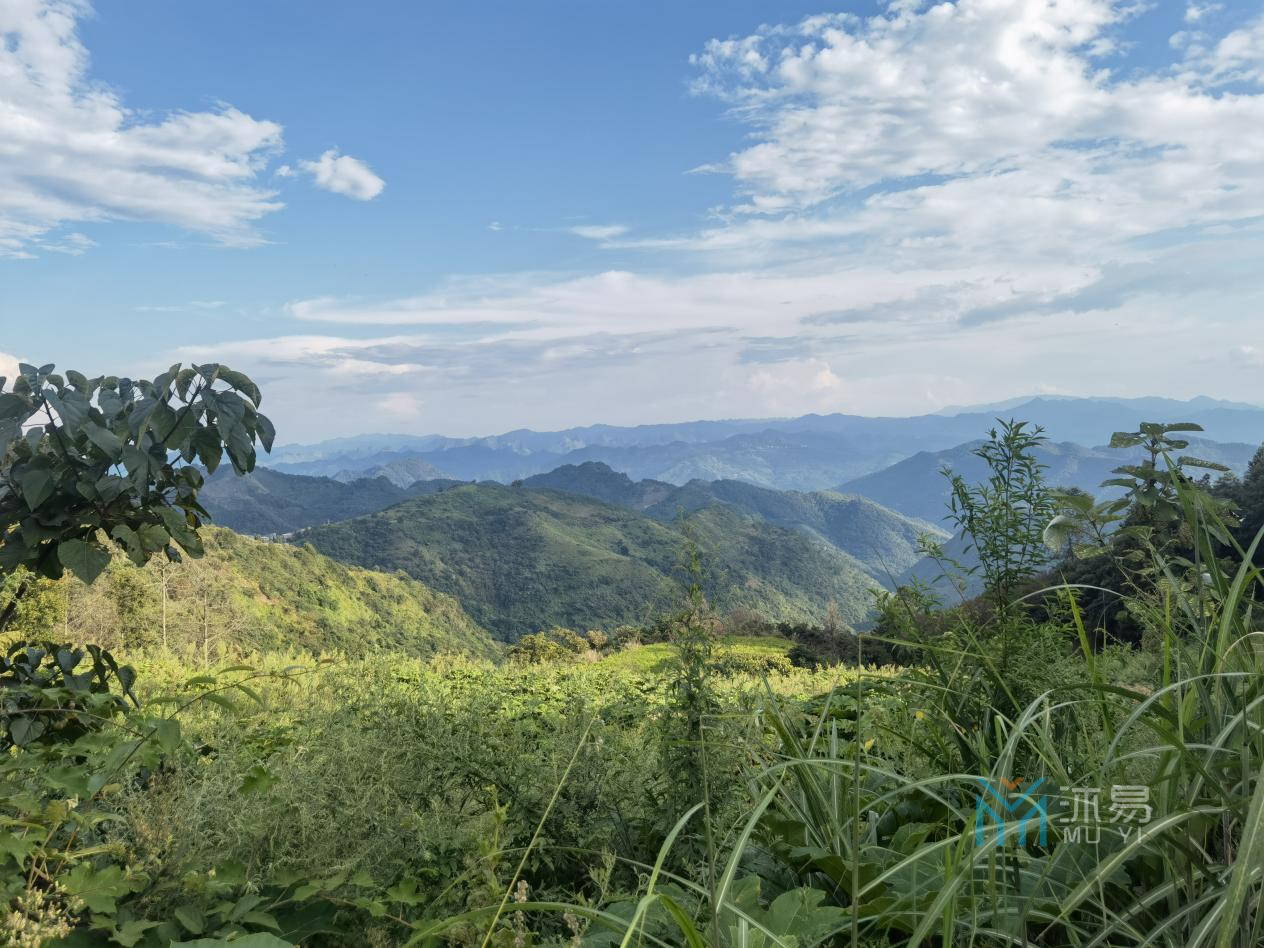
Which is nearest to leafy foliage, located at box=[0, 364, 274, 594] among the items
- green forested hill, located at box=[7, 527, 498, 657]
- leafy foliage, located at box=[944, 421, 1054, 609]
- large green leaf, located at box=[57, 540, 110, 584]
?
large green leaf, located at box=[57, 540, 110, 584]

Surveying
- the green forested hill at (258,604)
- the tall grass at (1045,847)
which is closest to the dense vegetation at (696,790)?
the tall grass at (1045,847)

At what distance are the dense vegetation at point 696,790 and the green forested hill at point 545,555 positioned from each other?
8794cm

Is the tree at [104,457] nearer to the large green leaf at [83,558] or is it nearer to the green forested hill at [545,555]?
the large green leaf at [83,558]

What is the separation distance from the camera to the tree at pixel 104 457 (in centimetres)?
214

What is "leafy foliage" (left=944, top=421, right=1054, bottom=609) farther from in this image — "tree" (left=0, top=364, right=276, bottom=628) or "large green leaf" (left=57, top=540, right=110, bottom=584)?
"large green leaf" (left=57, top=540, right=110, bottom=584)

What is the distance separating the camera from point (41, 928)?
137cm

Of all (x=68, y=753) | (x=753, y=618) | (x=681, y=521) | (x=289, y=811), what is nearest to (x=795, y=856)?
(x=753, y=618)

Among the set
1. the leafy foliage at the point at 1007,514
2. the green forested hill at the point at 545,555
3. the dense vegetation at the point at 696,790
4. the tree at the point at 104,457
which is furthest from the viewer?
the green forested hill at the point at 545,555

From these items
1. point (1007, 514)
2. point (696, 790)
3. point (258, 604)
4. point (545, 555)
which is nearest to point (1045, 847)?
point (696, 790)

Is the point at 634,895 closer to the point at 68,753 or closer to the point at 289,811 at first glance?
the point at 289,811

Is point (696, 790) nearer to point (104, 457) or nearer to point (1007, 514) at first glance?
point (1007, 514)

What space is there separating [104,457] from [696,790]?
73.7 inches

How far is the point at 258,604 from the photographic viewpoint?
5800cm

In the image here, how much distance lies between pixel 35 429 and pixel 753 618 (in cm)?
209
